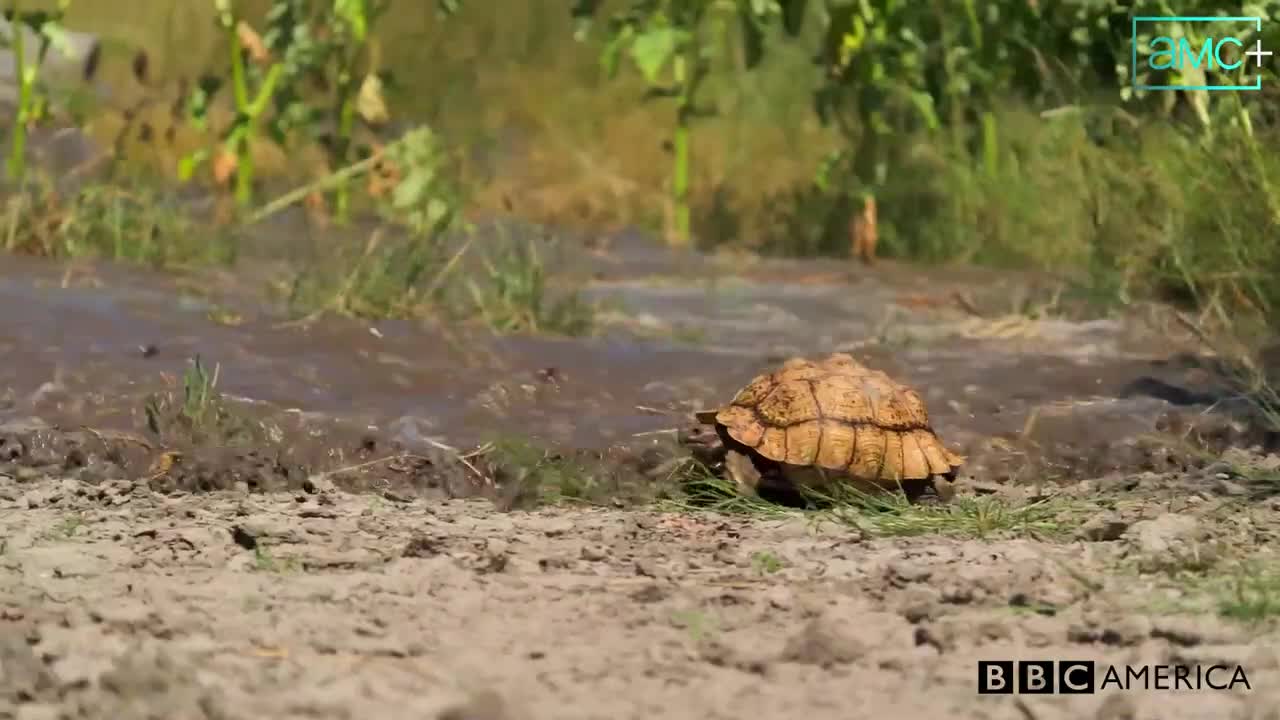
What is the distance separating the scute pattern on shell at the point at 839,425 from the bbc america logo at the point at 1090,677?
129 cm

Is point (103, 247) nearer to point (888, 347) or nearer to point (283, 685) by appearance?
point (888, 347)

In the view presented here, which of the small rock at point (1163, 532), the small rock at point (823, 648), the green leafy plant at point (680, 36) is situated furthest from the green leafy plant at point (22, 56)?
the small rock at point (823, 648)

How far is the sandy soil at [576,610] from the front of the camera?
7.41ft

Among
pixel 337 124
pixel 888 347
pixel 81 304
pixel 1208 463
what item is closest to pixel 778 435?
pixel 1208 463

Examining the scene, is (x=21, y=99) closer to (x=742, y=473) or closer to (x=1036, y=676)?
(x=742, y=473)

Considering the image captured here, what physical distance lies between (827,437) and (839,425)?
5cm

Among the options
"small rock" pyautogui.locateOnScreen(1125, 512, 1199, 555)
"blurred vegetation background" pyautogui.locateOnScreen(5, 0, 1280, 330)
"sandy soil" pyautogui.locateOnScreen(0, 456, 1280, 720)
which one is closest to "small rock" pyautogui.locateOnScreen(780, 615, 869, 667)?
"sandy soil" pyautogui.locateOnScreen(0, 456, 1280, 720)

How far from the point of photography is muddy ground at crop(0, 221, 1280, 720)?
2336mm

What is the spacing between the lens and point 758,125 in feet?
35.1

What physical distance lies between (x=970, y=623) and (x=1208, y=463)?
170 cm

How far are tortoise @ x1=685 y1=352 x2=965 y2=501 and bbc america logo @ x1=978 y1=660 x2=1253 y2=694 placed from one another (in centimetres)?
128

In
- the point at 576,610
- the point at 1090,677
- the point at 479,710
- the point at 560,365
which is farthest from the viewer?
the point at 560,365

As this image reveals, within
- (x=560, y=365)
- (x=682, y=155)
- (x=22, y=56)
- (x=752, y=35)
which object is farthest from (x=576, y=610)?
(x=682, y=155)

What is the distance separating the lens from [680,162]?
30.0 ft
